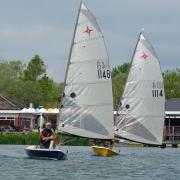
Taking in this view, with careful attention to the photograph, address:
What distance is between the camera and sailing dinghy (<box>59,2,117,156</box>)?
2228 inches

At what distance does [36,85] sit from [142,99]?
7638cm

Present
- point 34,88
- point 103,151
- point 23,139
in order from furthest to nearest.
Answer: point 34,88 < point 23,139 < point 103,151

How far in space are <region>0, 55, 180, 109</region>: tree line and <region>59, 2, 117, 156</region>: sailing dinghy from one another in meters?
75.4

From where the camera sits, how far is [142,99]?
67812 millimetres

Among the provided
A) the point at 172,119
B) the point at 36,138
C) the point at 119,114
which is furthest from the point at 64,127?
the point at 172,119

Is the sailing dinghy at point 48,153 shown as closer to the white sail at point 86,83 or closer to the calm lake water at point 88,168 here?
the calm lake water at point 88,168

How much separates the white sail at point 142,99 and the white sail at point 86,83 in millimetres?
9507

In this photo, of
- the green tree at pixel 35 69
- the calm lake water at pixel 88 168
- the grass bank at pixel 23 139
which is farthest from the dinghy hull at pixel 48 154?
the green tree at pixel 35 69

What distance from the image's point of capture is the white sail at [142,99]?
221 ft

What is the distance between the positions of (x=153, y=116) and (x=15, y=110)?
52388 mm

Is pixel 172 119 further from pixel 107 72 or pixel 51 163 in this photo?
pixel 51 163

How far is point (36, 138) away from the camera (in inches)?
3462

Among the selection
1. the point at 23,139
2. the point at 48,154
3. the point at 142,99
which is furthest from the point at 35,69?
the point at 48,154

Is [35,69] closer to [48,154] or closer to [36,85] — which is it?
[36,85]
